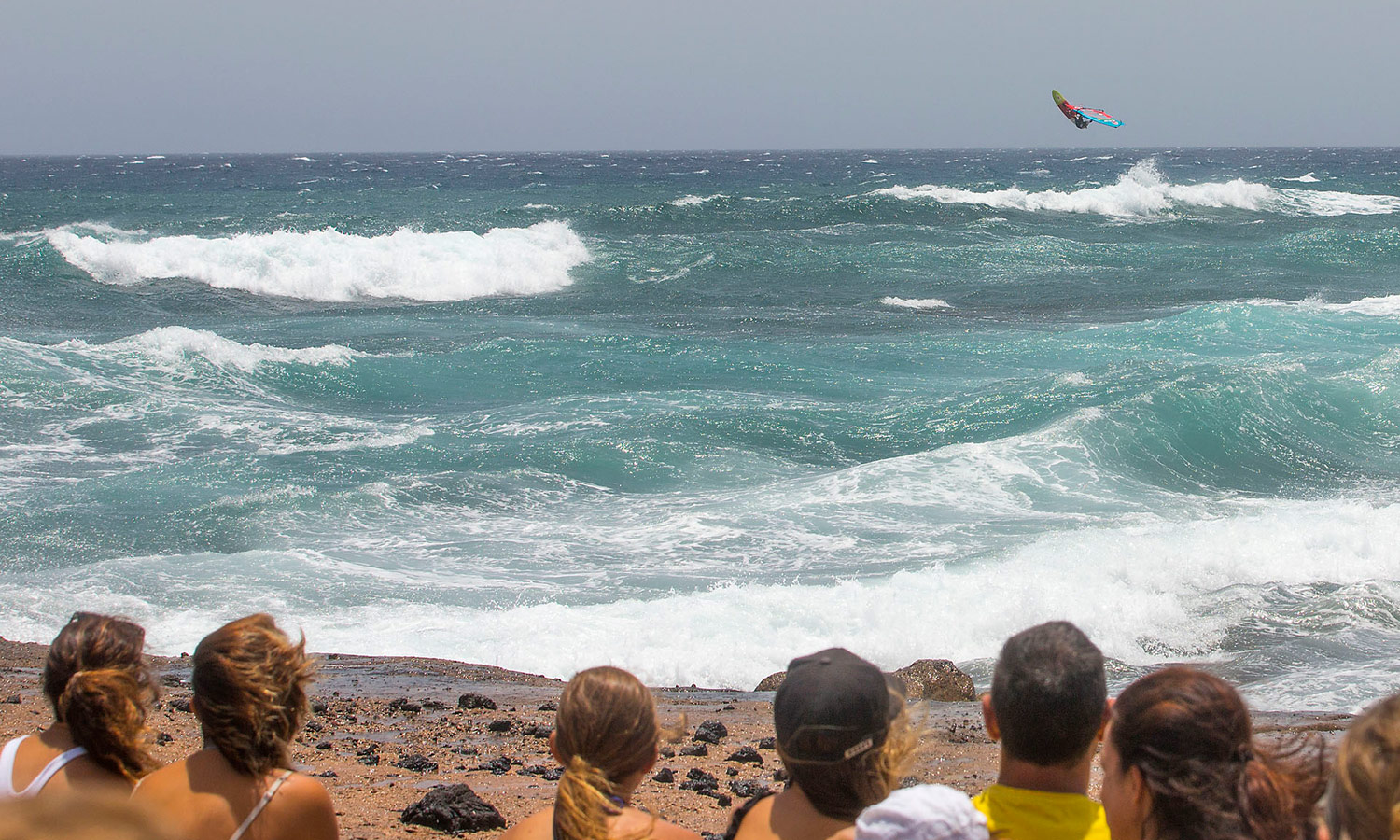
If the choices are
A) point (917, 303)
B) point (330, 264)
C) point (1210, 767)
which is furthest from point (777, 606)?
point (330, 264)

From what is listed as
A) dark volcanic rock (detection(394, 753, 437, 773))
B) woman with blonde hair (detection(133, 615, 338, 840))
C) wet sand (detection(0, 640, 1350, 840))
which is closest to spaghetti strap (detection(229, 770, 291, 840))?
woman with blonde hair (detection(133, 615, 338, 840))

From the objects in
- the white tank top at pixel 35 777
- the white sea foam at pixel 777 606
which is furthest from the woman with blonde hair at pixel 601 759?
the white sea foam at pixel 777 606

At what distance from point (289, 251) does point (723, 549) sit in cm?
2258

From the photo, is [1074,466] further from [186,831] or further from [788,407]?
[186,831]

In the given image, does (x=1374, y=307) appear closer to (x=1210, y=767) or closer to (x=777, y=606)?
(x=777, y=606)

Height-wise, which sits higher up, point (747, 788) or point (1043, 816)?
point (1043, 816)

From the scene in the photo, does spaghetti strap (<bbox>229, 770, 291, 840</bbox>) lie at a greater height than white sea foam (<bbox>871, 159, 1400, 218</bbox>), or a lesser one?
lesser

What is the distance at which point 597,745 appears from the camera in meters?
2.24

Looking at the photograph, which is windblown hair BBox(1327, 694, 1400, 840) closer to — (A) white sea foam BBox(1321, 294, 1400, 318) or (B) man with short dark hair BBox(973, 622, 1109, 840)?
(B) man with short dark hair BBox(973, 622, 1109, 840)

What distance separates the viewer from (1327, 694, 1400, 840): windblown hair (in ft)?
5.51

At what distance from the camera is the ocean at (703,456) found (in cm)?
871

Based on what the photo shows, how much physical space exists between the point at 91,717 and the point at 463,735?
362 cm

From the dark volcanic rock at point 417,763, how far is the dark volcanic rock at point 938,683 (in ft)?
9.37

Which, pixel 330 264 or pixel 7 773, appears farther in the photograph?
pixel 330 264
